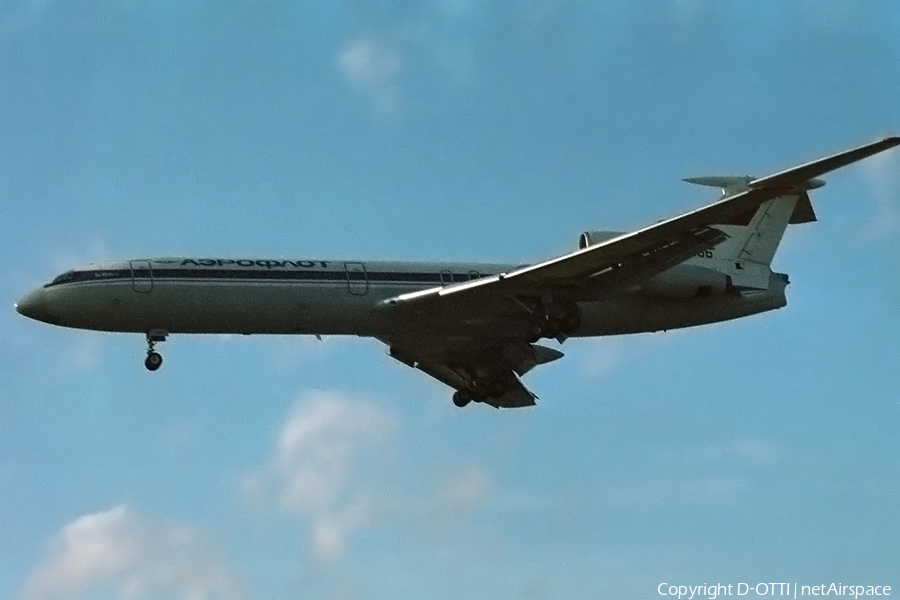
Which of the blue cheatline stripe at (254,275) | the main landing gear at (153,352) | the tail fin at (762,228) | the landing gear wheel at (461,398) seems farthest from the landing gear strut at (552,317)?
the main landing gear at (153,352)

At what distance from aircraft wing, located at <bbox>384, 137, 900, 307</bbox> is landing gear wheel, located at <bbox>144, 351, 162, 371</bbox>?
518cm

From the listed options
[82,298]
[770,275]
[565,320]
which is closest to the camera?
[82,298]

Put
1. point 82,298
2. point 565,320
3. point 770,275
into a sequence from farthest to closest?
point 770,275, point 565,320, point 82,298

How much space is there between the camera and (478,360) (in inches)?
1487

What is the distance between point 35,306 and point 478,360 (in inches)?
443

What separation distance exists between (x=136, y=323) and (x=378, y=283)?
213 inches

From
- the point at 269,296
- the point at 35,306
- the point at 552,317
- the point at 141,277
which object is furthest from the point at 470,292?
the point at 35,306

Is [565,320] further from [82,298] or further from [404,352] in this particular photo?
[82,298]

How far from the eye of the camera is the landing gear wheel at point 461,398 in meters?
39.0

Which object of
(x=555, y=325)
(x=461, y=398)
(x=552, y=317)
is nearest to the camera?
(x=552, y=317)

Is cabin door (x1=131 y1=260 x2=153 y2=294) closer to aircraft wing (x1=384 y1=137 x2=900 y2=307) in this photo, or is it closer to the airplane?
the airplane

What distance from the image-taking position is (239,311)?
107 ft

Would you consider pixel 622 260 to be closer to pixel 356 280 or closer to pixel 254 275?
pixel 356 280

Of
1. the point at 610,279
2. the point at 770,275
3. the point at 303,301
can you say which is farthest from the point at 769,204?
the point at 303,301
